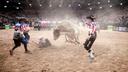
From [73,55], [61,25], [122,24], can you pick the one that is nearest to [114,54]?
[73,55]

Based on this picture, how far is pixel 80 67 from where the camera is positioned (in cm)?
873

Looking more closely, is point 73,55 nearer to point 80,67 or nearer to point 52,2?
point 80,67

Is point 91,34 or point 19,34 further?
point 19,34

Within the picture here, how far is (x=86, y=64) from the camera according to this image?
30.1ft

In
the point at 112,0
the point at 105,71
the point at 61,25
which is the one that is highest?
the point at 112,0

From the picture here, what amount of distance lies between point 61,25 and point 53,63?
5.48 metres

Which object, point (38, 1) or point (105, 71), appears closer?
point (105, 71)

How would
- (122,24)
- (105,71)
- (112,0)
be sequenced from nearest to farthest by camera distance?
1. (105,71)
2. (122,24)
3. (112,0)

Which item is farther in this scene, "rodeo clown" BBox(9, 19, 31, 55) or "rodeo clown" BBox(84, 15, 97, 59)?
"rodeo clown" BBox(9, 19, 31, 55)

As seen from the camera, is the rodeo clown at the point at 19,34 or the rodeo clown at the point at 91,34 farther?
the rodeo clown at the point at 19,34

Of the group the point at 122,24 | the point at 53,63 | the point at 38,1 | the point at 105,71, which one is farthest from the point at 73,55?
the point at 38,1

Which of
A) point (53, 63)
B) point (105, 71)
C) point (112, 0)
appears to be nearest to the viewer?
point (105, 71)

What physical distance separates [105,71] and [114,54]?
3231mm

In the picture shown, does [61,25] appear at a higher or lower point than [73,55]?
higher
